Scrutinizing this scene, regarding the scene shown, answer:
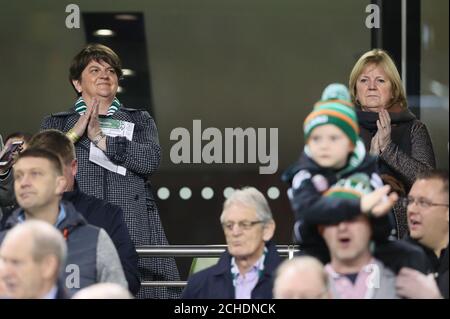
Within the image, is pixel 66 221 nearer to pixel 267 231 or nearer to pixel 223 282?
pixel 223 282

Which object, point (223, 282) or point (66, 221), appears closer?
point (223, 282)

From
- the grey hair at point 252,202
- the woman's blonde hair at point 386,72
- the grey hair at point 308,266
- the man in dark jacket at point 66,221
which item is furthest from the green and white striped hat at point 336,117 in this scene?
the woman's blonde hair at point 386,72

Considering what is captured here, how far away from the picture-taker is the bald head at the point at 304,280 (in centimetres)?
527

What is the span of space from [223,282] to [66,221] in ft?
2.53

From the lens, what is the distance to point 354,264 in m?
5.43

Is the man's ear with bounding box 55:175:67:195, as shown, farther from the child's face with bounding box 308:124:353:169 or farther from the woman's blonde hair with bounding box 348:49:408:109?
the woman's blonde hair with bounding box 348:49:408:109

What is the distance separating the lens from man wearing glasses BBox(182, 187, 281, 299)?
19.6ft

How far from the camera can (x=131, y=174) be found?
296 inches

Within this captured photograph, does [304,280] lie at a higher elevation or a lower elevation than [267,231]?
lower

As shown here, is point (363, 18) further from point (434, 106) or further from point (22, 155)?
point (22, 155)

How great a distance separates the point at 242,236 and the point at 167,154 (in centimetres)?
295

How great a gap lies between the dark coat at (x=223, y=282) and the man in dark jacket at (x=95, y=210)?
63cm

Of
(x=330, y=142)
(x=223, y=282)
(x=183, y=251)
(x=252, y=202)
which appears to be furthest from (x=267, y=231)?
(x=183, y=251)

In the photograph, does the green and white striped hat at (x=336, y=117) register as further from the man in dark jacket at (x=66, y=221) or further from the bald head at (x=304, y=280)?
the man in dark jacket at (x=66, y=221)
